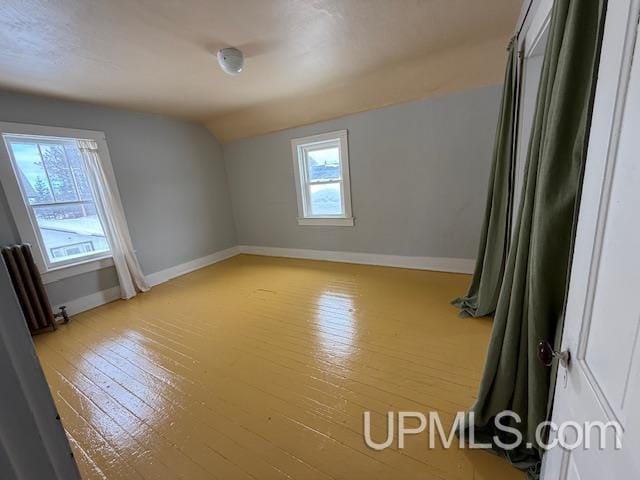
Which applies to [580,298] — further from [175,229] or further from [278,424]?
[175,229]

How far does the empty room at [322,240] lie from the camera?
62 cm

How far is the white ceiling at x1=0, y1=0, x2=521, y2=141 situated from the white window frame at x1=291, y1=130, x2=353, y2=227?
0.48 metres

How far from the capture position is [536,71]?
186 centimetres

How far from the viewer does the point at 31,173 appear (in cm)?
287

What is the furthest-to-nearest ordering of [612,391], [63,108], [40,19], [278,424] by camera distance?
[63,108] < [40,19] < [278,424] < [612,391]

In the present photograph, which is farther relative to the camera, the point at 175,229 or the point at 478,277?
the point at 175,229

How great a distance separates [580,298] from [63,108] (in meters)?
4.52

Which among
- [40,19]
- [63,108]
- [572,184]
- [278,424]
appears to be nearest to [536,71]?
[572,184]

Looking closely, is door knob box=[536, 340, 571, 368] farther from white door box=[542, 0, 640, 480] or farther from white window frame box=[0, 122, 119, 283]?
white window frame box=[0, 122, 119, 283]

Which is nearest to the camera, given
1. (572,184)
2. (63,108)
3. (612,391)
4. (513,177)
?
(612,391)

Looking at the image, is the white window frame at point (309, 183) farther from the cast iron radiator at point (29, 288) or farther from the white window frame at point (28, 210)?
the cast iron radiator at point (29, 288)

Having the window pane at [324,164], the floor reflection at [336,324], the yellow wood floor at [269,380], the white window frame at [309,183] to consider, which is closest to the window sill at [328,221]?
the white window frame at [309,183]

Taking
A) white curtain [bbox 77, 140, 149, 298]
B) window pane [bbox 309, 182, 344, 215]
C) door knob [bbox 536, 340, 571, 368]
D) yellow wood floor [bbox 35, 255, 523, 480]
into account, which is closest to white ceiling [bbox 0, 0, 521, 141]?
white curtain [bbox 77, 140, 149, 298]

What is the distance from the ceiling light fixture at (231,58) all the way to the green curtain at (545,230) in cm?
206
